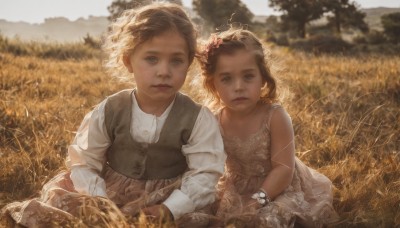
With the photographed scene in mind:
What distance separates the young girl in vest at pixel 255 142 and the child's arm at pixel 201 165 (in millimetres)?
172

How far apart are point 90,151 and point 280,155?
1.06m

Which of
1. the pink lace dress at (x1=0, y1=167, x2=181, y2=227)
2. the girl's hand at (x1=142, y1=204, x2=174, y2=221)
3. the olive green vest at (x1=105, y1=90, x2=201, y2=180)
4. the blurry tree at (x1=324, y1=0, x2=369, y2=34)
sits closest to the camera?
the pink lace dress at (x1=0, y1=167, x2=181, y2=227)

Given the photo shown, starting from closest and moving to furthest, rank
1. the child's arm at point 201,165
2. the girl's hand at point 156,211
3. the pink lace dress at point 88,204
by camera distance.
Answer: the pink lace dress at point 88,204, the girl's hand at point 156,211, the child's arm at point 201,165

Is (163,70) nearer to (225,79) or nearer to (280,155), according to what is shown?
(225,79)

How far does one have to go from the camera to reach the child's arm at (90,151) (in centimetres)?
219

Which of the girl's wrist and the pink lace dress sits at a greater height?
the pink lace dress

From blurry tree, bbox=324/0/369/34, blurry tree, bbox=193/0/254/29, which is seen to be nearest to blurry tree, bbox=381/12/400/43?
blurry tree, bbox=324/0/369/34

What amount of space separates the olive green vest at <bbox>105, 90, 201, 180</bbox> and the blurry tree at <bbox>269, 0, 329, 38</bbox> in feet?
100

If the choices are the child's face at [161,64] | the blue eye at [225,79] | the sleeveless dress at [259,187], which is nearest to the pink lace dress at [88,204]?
the sleeveless dress at [259,187]

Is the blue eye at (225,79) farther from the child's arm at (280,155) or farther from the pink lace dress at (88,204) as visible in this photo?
the pink lace dress at (88,204)

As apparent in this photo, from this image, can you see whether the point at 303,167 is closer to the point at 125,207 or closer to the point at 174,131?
the point at 174,131

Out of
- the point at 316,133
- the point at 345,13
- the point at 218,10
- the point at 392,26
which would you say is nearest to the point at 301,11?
the point at 345,13

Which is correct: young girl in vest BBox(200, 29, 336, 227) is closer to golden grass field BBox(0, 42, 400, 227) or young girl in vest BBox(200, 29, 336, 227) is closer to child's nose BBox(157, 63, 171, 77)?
golden grass field BBox(0, 42, 400, 227)

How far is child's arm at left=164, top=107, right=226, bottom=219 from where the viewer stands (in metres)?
2.07
